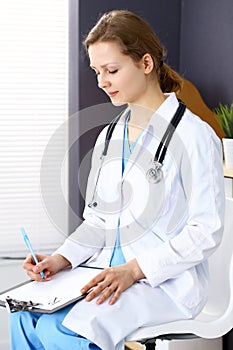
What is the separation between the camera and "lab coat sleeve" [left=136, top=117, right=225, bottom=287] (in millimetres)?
1620

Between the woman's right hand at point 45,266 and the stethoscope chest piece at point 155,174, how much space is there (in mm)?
328

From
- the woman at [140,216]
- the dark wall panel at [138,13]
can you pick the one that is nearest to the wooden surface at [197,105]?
the dark wall panel at [138,13]

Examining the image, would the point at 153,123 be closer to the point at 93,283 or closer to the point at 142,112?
the point at 142,112

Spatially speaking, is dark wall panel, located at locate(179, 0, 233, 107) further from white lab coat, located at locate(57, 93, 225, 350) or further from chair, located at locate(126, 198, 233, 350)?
white lab coat, located at locate(57, 93, 225, 350)

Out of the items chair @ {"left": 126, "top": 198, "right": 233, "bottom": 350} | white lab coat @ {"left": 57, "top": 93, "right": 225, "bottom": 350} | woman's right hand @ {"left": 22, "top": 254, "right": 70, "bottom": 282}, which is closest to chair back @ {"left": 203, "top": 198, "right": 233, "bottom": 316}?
chair @ {"left": 126, "top": 198, "right": 233, "bottom": 350}

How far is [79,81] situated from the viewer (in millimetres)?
2867

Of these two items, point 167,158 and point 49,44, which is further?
point 49,44

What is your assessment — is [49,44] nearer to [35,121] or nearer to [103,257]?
[35,121]

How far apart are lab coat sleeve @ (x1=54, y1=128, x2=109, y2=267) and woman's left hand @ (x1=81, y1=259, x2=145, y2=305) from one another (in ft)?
0.68

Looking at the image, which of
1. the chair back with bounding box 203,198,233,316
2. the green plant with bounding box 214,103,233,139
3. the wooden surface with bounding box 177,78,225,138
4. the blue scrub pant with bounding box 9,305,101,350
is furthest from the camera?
the wooden surface with bounding box 177,78,225,138

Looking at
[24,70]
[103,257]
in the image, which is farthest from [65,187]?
[103,257]

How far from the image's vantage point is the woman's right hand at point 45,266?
5.72 ft

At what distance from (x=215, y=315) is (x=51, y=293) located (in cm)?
53

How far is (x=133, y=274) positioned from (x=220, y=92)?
1.26 m
